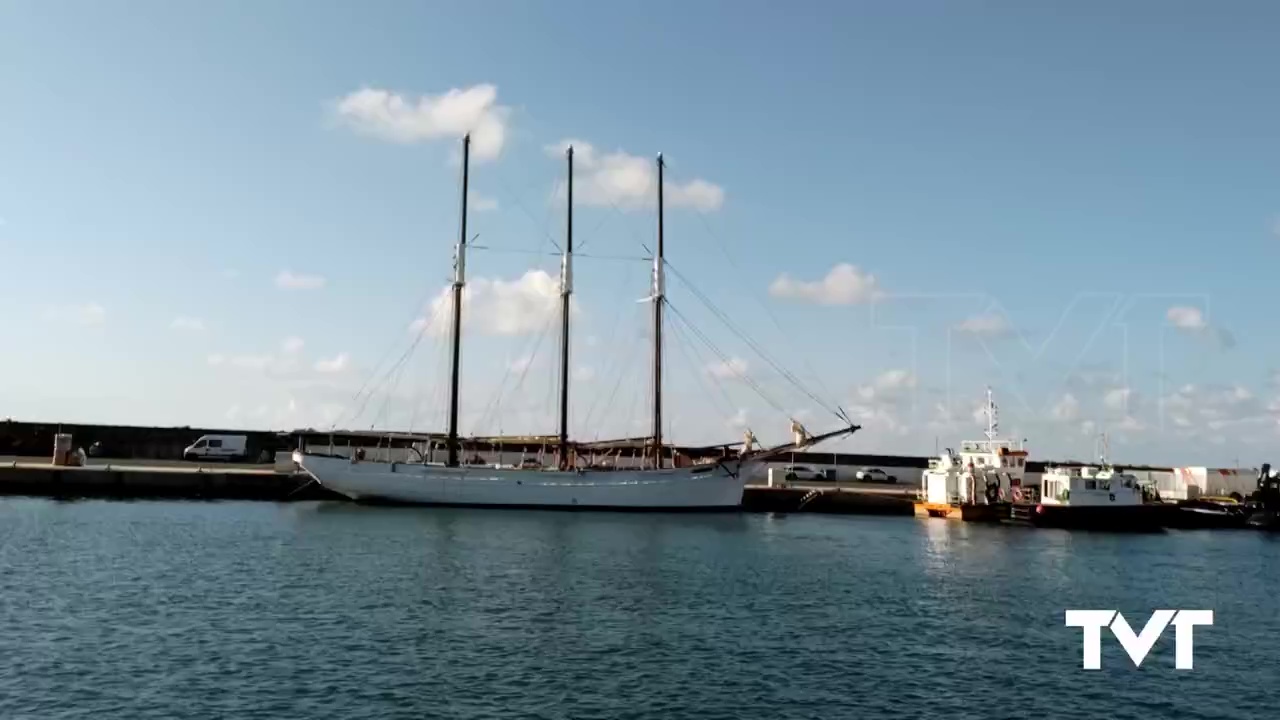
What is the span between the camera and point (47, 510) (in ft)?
198

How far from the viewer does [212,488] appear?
76.2 m

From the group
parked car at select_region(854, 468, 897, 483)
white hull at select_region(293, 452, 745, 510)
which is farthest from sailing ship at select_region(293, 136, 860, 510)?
parked car at select_region(854, 468, 897, 483)

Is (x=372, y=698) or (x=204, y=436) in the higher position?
(x=204, y=436)

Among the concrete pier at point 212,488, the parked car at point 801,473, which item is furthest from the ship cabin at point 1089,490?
the parked car at point 801,473

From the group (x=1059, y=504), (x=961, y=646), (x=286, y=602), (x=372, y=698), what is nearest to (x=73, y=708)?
(x=372, y=698)

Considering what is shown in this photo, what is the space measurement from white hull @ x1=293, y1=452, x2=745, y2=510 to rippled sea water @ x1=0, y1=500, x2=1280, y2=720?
18.3 m

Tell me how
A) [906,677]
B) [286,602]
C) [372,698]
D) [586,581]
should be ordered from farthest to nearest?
1. [586,581]
2. [286,602]
3. [906,677]
4. [372,698]

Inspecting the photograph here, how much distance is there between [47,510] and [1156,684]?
57.4 m

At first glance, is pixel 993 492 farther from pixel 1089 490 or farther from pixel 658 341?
pixel 658 341

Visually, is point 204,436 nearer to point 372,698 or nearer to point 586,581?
point 586,581

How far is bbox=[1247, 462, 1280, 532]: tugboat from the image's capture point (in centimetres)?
7975

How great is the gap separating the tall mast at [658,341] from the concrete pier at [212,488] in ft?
28.8
